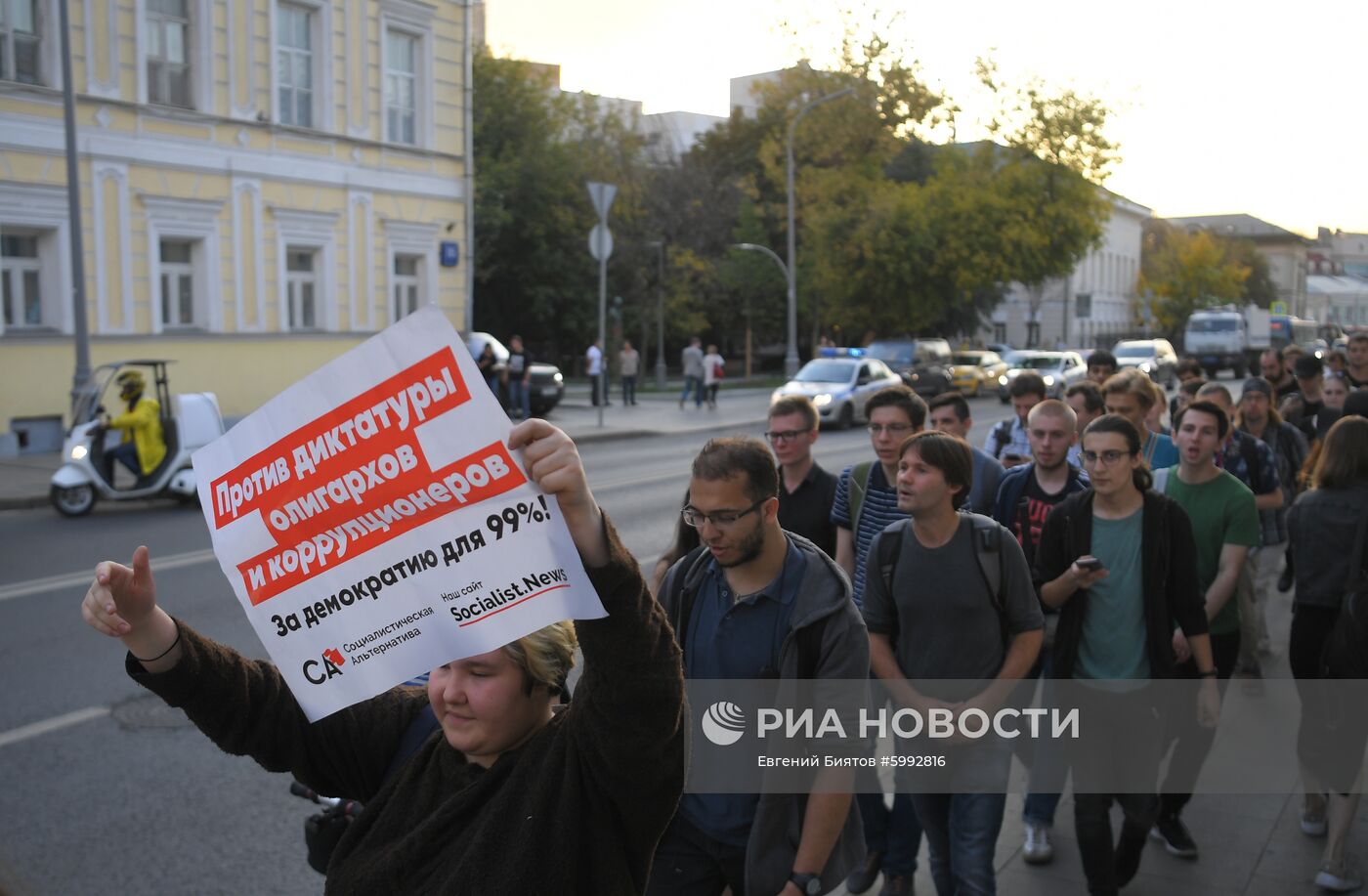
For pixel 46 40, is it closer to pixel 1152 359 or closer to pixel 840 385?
pixel 840 385

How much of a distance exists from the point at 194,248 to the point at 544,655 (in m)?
22.0

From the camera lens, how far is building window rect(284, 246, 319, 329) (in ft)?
78.9

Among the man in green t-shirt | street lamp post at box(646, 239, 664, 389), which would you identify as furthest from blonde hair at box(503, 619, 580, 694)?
street lamp post at box(646, 239, 664, 389)

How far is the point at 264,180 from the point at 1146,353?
92.5 ft

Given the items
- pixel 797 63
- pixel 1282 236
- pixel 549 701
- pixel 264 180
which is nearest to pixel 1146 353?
pixel 797 63

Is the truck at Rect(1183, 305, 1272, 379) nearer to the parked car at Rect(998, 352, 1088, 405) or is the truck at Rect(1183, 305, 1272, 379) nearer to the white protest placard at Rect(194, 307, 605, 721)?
the parked car at Rect(998, 352, 1088, 405)

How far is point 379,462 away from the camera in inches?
82.3

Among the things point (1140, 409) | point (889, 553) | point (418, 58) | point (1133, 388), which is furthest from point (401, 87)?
point (889, 553)

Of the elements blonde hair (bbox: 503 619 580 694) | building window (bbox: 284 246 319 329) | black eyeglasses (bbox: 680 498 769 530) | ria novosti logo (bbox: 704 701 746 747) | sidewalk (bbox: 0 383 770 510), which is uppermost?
building window (bbox: 284 246 319 329)

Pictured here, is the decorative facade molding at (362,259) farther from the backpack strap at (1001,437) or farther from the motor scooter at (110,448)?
the backpack strap at (1001,437)

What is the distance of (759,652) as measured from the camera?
3262 mm

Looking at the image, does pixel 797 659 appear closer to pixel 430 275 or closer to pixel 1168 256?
pixel 430 275

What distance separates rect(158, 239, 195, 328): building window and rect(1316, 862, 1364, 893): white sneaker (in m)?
20.7

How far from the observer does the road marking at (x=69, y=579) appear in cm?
938
